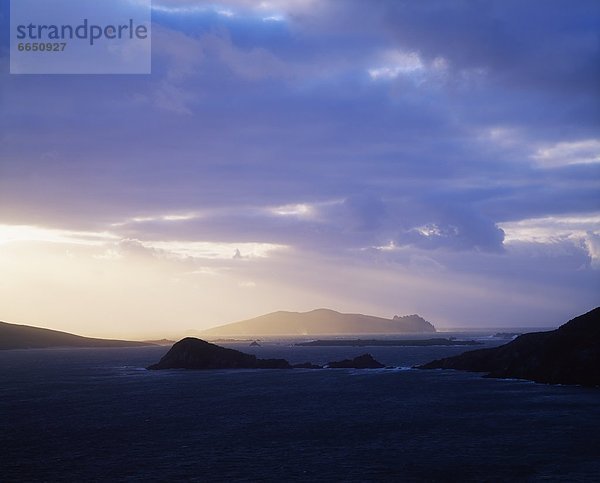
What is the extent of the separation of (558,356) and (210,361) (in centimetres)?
11034

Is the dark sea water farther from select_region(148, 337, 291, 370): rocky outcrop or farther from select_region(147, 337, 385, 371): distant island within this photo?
select_region(148, 337, 291, 370): rocky outcrop

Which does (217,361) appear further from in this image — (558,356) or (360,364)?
(558,356)

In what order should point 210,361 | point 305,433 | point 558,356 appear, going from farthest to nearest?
point 210,361
point 558,356
point 305,433

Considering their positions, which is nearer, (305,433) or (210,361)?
(305,433)

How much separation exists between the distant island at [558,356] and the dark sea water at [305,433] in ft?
22.8

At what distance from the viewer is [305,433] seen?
7350 cm

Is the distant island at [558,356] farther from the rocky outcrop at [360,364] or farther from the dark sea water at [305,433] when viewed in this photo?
the rocky outcrop at [360,364]

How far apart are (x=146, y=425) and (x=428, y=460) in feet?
136

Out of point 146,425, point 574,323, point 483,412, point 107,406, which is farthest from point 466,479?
point 574,323

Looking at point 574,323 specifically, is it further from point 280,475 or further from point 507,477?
point 280,475

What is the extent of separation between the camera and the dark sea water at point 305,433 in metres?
55.4

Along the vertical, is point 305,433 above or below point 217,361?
below

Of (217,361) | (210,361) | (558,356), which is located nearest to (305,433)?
(558,356)

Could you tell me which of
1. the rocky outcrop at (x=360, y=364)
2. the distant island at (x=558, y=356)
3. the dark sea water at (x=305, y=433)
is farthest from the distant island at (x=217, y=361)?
the dark sea water at (x=305, y=433)
